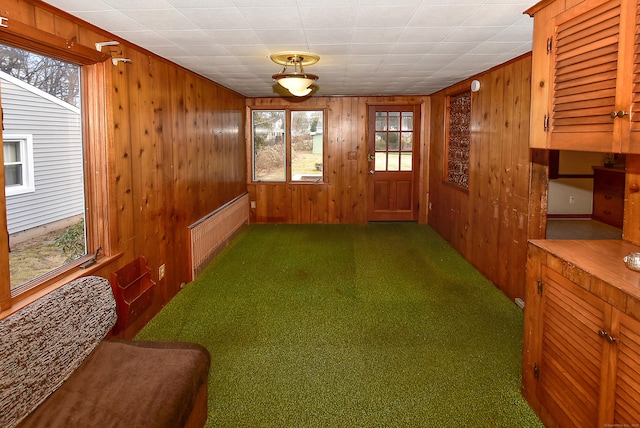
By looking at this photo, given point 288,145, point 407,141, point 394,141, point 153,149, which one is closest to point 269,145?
point 288,145

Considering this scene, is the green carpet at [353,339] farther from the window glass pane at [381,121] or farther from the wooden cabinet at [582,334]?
the window glass pane at [381,121]

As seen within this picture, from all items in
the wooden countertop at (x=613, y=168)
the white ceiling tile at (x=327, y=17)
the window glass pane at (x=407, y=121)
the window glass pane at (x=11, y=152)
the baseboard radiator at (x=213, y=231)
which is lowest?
the baseboard radiator at (x=213, y=231)

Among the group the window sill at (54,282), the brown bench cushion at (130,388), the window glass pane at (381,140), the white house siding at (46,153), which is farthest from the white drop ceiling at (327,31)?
the window glass pane at (381,140)

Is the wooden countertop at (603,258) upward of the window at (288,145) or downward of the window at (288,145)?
downward

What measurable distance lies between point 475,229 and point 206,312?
10.0 ft

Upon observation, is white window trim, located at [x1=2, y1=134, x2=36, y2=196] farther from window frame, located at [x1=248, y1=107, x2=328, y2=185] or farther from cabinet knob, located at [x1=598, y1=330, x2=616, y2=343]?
window frame, located at [x1=248, y1=107, x2=328, y2=185]

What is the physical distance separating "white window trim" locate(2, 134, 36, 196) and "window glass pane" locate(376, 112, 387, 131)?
5783mm

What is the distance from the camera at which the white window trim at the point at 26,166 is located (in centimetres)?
239

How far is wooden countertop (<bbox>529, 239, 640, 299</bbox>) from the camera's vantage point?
177 cm

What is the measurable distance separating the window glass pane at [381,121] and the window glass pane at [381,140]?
0.08 m

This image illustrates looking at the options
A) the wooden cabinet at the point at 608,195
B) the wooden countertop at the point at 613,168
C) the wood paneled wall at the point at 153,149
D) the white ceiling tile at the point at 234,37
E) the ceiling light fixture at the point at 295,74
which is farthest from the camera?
the wooden cabinet at the point at 608,195

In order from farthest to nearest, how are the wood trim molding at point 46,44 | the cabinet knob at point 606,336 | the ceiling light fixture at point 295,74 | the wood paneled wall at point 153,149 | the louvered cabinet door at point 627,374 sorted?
the ceiling light fixture at point 295,74 < the wood paneled wall at point 153,149 < the wood trim molding at point 46,44 < the cabinet knob at point 606,336 < the louvered cabinet door at point 627,374

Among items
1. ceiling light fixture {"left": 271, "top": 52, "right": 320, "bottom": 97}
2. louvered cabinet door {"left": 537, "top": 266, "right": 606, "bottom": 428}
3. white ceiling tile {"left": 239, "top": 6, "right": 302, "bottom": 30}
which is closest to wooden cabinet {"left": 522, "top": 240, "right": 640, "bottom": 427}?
louvered cabinet door {"left": 537, "top": 266, "right": 606, "bottom": 428}

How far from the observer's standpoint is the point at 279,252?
583 centimetres
